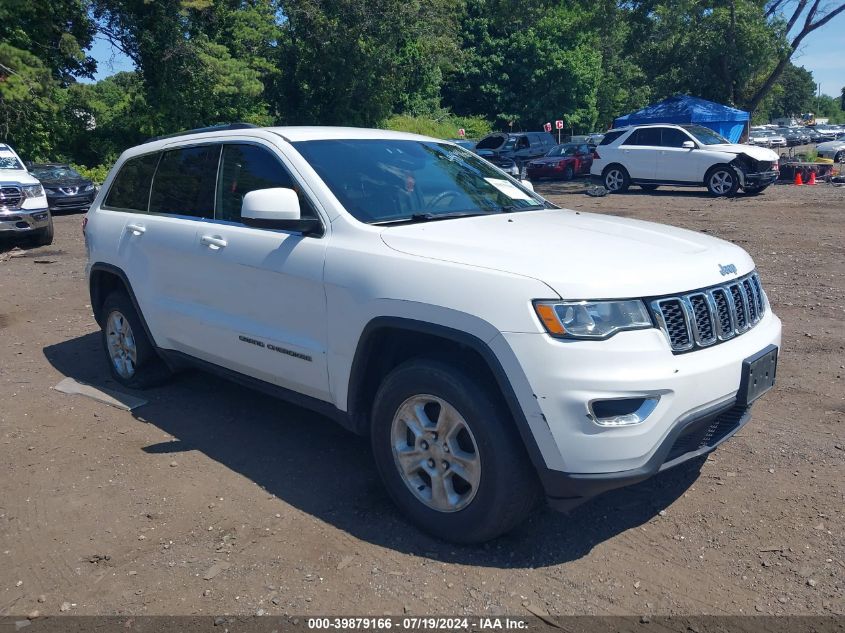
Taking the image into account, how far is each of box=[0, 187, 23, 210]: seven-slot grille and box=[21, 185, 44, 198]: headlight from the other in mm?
94

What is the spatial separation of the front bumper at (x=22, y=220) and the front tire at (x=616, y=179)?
14.0 meters

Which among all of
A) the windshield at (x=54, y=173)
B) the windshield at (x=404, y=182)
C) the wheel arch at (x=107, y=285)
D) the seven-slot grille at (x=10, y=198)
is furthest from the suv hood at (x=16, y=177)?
the windshield at (x=404, y=182)

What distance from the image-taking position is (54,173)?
67.2 feet

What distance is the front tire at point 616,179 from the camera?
69.2 ft

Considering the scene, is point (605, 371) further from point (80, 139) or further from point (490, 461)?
point (80, 139)

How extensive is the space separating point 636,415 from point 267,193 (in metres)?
2.05

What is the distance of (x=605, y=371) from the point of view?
3043mm

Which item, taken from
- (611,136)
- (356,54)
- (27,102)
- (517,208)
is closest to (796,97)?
(356,54)

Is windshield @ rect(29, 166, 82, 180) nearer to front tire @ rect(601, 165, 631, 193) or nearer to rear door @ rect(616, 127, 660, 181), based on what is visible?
front tire @ rect(601, 165, 631, 193)

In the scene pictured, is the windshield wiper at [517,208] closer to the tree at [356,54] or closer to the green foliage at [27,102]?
the green foliage at [27,102]

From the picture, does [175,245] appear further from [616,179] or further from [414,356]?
[616,179]

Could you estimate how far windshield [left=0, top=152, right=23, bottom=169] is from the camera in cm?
1465

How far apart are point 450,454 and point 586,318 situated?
2.81 ft

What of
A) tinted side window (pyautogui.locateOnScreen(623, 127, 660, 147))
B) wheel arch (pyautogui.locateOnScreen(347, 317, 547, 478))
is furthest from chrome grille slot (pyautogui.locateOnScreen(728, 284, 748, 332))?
tinted side window (pyautogui.locateOnScreen(623, 127, 660, 147))
